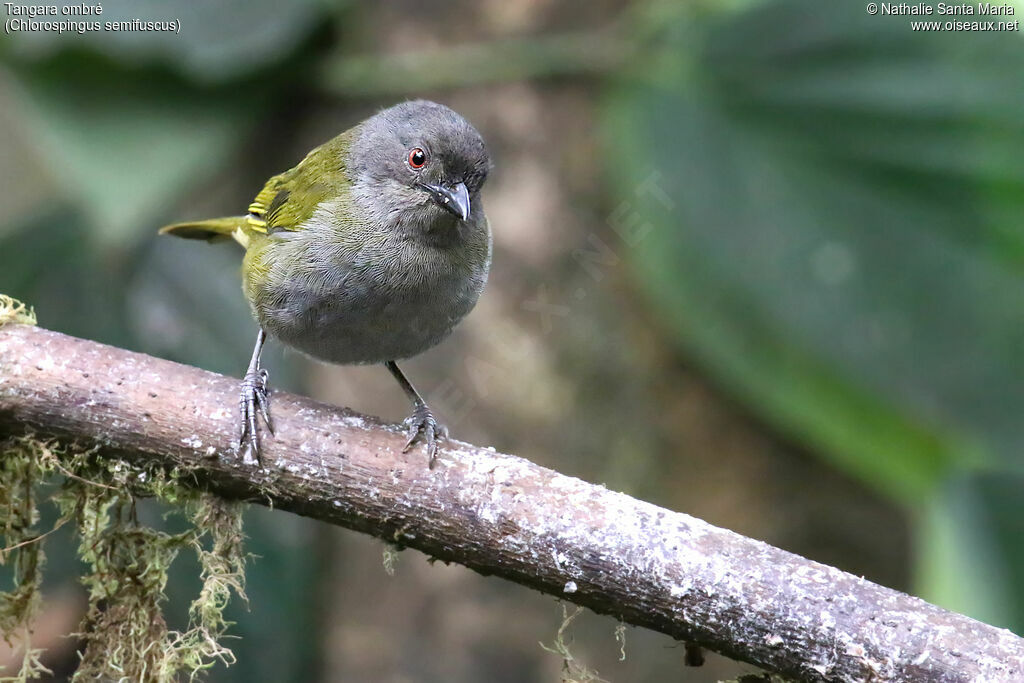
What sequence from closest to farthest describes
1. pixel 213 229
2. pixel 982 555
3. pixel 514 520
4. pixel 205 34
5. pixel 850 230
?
1. pixel 514 520
2. pixel 213 229
3. pixel 982 555
4. pixel 850 230
5. pixel 205 34

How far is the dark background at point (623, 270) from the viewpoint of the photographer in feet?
13.9

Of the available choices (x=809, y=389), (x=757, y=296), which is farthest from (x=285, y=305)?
(x=809, y=389)

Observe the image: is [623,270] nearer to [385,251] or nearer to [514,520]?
[385,251]

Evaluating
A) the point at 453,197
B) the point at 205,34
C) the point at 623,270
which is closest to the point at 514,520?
the point at 453,197

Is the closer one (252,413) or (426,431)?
(252,413)

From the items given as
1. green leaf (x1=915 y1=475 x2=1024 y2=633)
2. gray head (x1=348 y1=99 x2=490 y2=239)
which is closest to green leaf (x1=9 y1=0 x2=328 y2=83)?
gray head (x1=348 y1=99 x2=490 y2=239)

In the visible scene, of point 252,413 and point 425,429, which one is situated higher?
point 425,429

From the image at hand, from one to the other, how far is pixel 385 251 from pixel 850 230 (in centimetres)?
245

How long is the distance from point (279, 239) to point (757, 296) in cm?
227

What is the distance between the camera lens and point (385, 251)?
9.72ft

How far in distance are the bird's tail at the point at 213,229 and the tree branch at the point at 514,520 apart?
1136 millimetres

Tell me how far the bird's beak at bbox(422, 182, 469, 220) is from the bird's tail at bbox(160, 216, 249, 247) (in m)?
0.90

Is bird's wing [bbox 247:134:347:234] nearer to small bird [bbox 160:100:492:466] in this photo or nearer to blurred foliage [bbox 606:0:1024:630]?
small bird [bbox 160:100:492:466]

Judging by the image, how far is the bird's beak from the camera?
296 cm
